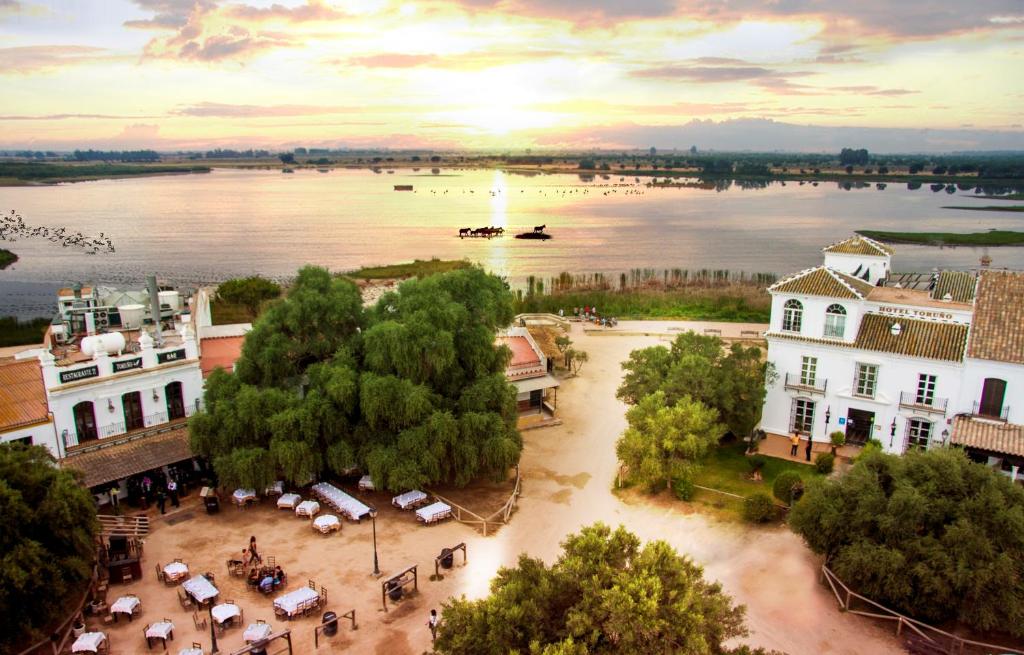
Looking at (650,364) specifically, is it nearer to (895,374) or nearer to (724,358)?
(724,358)

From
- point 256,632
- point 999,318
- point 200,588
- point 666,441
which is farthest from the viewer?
point 999,318

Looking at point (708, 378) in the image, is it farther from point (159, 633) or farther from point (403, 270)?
point (403, 270)

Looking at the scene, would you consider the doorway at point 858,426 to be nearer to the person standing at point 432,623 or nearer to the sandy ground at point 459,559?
the sandy ground at point 459,559

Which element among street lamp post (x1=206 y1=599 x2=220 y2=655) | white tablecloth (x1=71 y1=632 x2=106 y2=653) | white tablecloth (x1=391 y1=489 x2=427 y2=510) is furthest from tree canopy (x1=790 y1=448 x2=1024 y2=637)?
white tablecloth (x1=71 y1=632 x2=106 y2=653)

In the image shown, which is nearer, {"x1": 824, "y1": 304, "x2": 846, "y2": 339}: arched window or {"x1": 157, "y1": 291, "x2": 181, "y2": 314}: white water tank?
{"x1": 824, "y1": 304, "x2": 846, "y2": 339}: arched window

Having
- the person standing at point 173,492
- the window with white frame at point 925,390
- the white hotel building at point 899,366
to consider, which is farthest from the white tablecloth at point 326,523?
the window with white frame at point 925,390

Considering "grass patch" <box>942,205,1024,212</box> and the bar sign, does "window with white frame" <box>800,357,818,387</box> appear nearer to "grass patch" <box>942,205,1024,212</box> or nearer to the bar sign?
the bar sign

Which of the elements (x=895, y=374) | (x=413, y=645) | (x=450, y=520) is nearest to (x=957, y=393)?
(x=895, y=374)

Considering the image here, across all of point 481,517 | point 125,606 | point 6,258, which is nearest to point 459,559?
point 481,517
